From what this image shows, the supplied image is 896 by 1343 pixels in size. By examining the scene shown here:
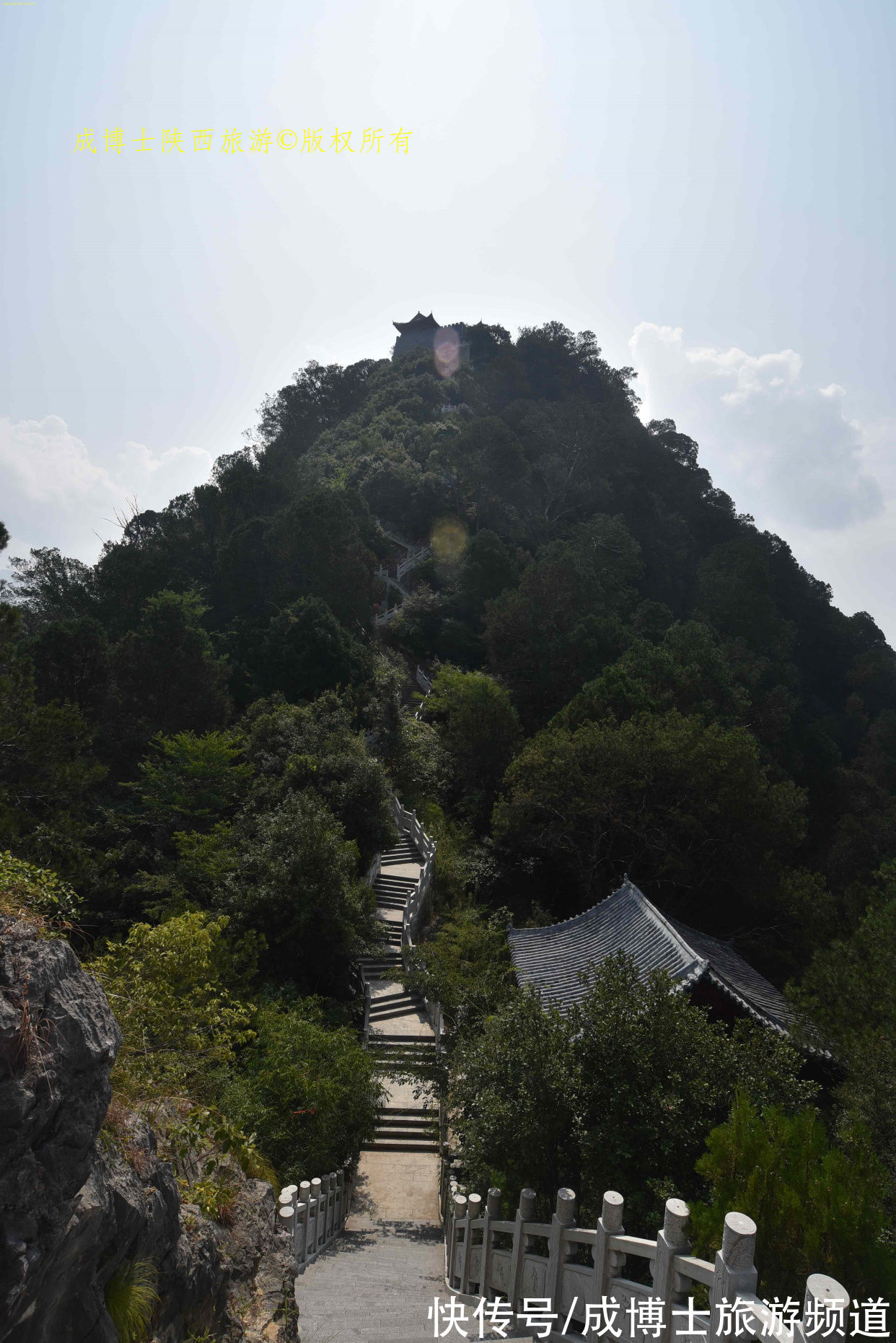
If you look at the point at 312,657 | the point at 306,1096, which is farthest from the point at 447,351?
the point at 306,1096

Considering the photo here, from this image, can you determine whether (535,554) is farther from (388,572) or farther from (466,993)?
(466,993)

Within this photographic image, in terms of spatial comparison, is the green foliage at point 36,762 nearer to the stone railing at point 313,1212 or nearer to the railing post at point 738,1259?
the stone railing at point 313,1212

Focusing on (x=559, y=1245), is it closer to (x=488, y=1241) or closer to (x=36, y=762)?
(x=488, y=1241)

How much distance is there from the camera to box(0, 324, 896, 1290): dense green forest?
7551mm

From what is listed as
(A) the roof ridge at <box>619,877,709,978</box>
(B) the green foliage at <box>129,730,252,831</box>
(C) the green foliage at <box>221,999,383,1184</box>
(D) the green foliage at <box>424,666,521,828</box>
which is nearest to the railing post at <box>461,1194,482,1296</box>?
(C) the green foliage at <box>221,999,383,1184</box>

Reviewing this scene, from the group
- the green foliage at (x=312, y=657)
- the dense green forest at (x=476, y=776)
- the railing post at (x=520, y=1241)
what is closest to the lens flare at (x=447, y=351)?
the dense green forest at (x=476, y=776)

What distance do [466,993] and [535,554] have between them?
115 ft

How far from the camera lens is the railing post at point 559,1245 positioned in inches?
217

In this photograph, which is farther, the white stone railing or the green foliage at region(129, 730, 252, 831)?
the white stone railing

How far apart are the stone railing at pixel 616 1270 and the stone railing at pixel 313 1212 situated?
1.71m

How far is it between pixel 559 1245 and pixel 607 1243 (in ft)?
3.16

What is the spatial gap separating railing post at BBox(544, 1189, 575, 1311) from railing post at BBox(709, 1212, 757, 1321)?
217cm

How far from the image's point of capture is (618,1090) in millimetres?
6645

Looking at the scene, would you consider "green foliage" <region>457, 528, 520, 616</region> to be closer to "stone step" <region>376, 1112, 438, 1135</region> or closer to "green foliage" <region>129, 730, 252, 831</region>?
"green foliage" <region>129, 730, 252, 831</region>
